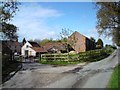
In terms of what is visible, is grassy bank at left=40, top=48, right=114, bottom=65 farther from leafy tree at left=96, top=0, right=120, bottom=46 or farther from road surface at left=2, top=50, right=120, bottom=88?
road surface at left=2, top=50, right=120, bottom=88

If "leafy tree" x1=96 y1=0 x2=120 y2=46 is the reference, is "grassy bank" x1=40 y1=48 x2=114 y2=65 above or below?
below

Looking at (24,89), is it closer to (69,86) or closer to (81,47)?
(69,86)

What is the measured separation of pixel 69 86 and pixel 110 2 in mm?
13706

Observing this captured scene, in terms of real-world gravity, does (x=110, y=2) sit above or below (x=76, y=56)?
above

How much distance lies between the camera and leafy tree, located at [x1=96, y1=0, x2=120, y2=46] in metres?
28.3

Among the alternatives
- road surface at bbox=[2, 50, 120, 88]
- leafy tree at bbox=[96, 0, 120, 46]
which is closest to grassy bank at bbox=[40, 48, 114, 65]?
leafy tree at bbox=[96, 0, 120, 46]

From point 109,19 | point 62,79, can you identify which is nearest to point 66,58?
point 109,19

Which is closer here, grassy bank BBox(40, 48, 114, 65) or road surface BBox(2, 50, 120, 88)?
road surface BBox(2, 50, 120, 88)

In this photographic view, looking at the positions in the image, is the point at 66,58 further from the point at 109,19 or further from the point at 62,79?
the point at 62,79

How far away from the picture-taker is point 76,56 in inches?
1644

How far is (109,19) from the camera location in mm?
32156

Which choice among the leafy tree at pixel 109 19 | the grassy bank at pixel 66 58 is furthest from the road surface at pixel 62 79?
the grassy bank at pixel 66 58

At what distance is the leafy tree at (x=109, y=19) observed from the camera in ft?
93.0

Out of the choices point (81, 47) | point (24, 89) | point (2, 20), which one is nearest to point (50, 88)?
point (24, 89)
